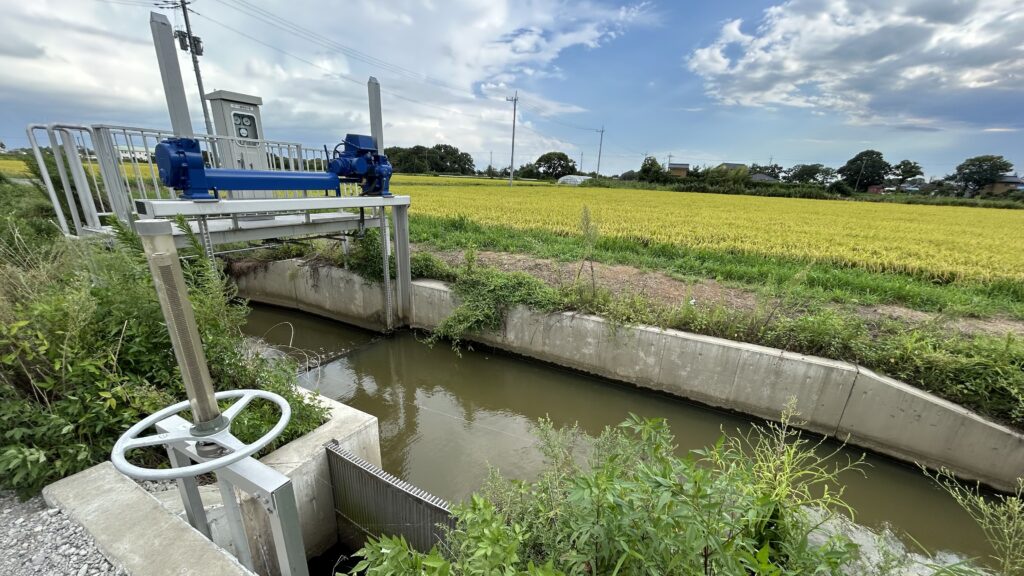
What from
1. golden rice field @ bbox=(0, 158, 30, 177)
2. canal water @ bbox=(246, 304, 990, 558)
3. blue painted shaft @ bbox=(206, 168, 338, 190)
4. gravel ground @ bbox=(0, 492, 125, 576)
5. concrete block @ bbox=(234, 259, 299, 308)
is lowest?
canal water @ bbox=(246, 304, 990, 558)

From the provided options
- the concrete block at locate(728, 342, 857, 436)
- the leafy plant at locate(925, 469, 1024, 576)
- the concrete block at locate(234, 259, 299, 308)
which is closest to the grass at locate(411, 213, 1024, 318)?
the concrete block at locate(728, 342, 857, 436)

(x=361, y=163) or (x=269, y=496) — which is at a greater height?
(x=361, y=163)

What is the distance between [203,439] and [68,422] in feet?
4.94

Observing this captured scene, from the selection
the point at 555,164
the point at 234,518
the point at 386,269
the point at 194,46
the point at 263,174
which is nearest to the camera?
the point at 234,518

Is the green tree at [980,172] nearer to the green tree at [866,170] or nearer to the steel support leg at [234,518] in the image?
the green tree at [866,170]

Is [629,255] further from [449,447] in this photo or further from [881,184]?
[881,184]

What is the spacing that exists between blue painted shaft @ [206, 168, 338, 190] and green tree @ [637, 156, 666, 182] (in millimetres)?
43351

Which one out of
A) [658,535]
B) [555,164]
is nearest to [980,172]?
[555,164]

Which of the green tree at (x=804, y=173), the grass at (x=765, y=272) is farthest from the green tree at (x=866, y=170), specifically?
the grass at (x=765, y=272)

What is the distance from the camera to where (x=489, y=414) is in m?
4.45

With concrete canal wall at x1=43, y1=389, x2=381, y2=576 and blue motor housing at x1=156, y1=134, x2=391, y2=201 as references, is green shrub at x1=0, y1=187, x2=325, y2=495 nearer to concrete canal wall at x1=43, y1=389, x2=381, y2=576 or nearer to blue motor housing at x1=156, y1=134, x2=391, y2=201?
concrete canal wall at x1=43, y1=389, x2=381, y2=576

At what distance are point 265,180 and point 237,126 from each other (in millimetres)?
2786

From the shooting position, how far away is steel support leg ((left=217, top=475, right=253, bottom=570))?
1452mm

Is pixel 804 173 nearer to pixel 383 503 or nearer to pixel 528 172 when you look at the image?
pixel 528 172
